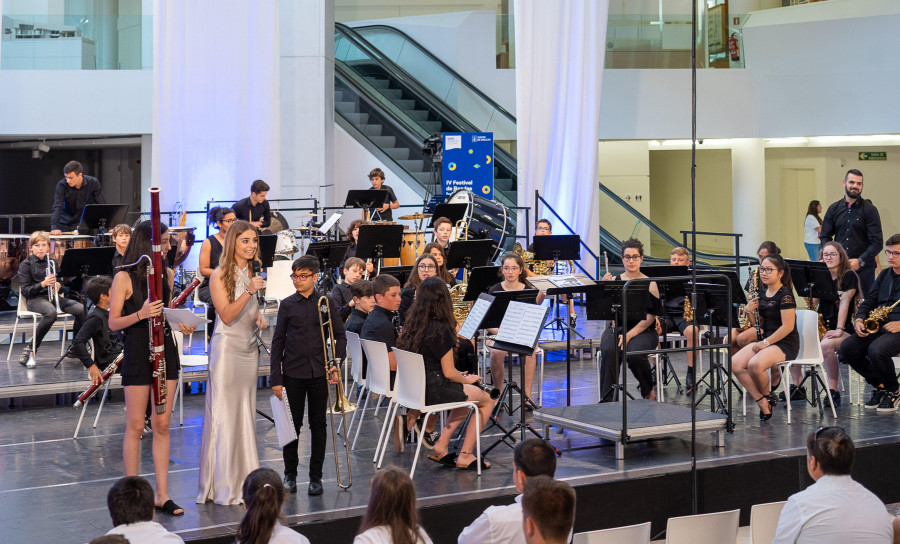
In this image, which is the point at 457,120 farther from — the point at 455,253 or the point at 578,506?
the point at 578,506

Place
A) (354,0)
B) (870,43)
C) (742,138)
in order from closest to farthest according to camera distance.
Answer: (870,43) < (742,138) < (354,0)

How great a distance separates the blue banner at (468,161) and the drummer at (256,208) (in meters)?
3.69

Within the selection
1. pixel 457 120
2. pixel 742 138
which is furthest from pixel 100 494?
pixel 742 138

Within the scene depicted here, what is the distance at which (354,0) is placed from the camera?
17.4 metres

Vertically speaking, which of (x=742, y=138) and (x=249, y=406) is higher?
(x=742, y=138)

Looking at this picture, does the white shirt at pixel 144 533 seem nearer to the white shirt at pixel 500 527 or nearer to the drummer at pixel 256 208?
the white shirt at pixel 500 527

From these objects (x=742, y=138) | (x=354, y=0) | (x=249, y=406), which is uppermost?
(x=354, y=0)

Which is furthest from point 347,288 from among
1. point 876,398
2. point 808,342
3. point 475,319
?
point 876,398

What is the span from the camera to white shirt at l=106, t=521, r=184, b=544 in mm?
3832

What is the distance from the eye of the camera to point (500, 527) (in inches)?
157

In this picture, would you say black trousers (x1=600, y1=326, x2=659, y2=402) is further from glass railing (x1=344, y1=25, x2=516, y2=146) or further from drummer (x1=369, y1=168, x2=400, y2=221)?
glass railing (x1=344, y1=25, x2=516, y2=146)

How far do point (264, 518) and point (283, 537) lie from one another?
10 centimetres

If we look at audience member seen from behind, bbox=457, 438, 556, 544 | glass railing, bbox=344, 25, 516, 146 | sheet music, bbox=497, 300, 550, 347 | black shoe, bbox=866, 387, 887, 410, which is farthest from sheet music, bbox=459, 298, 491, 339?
glass railing, bbox=344, 25, 516, 146

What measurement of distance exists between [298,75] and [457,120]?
2812 millimetres
